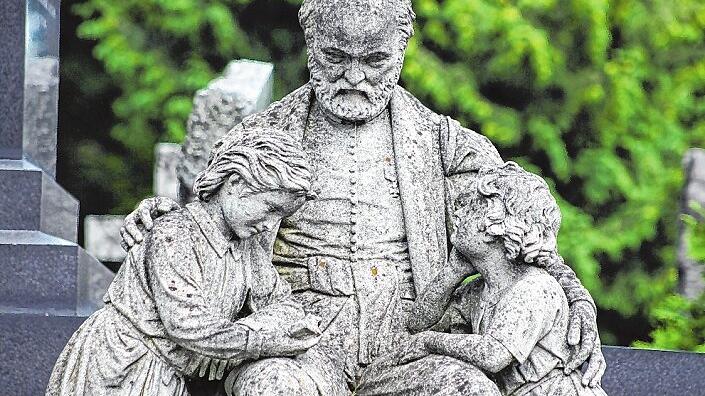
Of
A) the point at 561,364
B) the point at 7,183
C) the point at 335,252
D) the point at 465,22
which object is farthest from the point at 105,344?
the point at 465,22

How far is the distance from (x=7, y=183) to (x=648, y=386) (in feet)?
9.48

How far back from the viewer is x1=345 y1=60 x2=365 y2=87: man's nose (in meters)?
7.16

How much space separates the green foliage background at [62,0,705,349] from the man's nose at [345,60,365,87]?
7679mm

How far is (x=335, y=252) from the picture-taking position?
23.8 ft

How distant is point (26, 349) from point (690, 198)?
675 centimetres

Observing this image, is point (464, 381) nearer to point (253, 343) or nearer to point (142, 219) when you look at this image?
point (253, 343)

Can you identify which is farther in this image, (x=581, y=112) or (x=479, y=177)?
(x=581, y=112)

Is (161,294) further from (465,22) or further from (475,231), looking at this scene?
(465,22)

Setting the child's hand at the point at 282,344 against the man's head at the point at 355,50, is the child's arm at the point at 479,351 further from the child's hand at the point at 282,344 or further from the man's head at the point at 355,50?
the man's head at the point at 355,50

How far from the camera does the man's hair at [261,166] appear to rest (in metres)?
6.57

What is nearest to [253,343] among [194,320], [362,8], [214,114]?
[194,320]

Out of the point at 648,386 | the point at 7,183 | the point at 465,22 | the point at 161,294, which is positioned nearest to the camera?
the point at 161,294

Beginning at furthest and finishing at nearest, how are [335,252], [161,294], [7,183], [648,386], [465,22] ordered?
1. [465,22]
2. [7,183]
3. [648,386]
4. [335,252]
5. [161,294]

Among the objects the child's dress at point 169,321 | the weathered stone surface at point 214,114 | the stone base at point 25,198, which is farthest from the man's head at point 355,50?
the weathered stone surface at point 214,114
